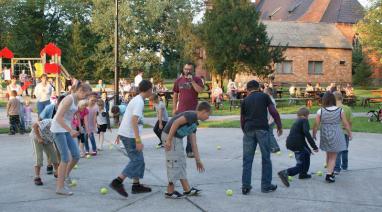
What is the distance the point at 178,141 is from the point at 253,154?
4.03 feet

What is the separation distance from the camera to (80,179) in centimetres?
830

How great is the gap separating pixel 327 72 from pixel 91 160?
150 feet

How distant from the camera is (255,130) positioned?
23.9ft

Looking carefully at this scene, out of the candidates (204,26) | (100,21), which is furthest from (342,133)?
(100,21)

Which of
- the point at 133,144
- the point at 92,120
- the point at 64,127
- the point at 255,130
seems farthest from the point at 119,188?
the point at 92,120

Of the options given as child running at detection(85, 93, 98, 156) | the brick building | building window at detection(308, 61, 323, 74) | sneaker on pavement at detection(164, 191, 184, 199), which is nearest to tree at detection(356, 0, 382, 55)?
the brick building

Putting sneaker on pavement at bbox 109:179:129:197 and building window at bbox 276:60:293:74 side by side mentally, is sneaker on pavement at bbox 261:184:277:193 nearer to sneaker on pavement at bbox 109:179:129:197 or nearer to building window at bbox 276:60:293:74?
sneaker on pavement at bbox 109:179:129:197

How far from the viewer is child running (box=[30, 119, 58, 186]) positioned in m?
7.80

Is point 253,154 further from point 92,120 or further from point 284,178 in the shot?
point 92,120

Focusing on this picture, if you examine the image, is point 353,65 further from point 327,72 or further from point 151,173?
point 151,173

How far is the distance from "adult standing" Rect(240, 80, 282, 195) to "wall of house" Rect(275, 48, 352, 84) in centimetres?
4438

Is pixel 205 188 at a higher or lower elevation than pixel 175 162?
lower

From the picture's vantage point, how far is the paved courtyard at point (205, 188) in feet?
21.6

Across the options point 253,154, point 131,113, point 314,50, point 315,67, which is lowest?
point 253,154
